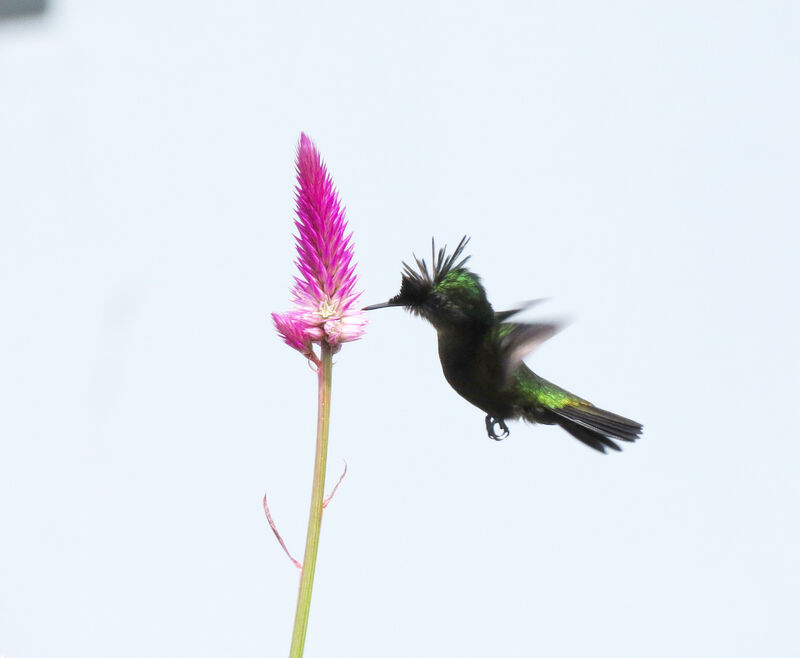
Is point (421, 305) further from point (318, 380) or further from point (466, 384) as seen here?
point (318, 380)

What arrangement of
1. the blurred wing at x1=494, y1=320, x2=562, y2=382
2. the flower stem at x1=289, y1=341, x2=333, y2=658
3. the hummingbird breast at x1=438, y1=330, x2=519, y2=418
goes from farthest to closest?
the hummingbird breast at x1=438, y1=330, x2=519, y2=418
the blurred wing at x1=494, y1=320, x2=562, y2=382
the flower stem at x1=289, y1=341, x2=333, y2=658

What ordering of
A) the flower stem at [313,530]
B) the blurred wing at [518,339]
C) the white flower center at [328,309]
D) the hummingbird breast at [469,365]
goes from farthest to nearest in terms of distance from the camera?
Result: the hummingbird breast at [469,365] < the blurred wing at [518,339] < the white flower center at [328,309] < the flower stem at [313,530]

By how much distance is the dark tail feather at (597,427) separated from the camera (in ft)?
13.3

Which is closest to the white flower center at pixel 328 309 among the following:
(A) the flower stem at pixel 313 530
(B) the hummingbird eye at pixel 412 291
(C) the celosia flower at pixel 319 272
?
(C) the celosia flower at pixel 319 272

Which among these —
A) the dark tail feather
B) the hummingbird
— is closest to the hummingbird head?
the hummingbird

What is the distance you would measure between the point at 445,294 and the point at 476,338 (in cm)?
24

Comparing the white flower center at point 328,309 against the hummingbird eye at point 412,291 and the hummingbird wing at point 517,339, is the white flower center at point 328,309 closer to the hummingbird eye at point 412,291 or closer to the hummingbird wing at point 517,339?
the hummingbird eye at point 412,291

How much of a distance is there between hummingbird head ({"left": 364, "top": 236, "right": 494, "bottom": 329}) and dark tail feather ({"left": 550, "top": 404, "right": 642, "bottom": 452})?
763 mm

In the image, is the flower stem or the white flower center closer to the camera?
the flower stem

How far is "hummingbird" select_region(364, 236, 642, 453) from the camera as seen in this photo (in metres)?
3.27

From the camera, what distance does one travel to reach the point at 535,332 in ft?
10.6

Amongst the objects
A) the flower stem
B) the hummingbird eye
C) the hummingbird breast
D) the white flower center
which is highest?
the hummingbird eye

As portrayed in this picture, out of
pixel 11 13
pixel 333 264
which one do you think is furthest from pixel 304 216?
pixel 11 13

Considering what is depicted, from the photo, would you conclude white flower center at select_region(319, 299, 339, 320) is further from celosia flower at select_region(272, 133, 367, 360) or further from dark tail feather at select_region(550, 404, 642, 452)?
dark tail feather at select_region(550, 404, 642, 452)
